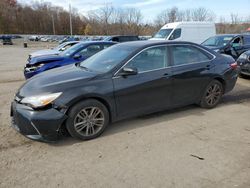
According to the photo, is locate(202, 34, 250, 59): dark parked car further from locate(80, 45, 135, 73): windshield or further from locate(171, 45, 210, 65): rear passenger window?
locate(80, 45, 135, 73): windshield

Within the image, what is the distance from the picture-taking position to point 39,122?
147 inches

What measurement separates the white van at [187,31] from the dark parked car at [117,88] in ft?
33.7

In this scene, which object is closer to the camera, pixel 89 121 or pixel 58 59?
pixel 89 121

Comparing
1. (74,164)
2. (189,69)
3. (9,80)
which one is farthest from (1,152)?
(9,80)

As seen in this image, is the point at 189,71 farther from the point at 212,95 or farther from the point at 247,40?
the point at 247,40

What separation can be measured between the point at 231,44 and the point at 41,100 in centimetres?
1014

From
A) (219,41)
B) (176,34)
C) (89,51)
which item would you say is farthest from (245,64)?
(176,34)

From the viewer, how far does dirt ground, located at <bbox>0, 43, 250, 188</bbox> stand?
3.06 metres

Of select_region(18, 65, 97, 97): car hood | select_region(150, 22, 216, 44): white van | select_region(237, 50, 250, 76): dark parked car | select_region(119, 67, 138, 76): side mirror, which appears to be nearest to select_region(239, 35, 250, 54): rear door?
select_region(237, 50, 250, 76): dark parked car

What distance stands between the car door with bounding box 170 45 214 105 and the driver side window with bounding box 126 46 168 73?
0.72 ft

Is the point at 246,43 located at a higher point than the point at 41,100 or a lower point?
higher

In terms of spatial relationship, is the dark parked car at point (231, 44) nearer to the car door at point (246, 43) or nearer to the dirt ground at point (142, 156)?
the car door at point (246, 43)

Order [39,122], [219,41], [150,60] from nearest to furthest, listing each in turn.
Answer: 1. [39,122]
2. [150,60]
3. [219,41]

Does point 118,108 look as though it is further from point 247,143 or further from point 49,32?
point 49,32
